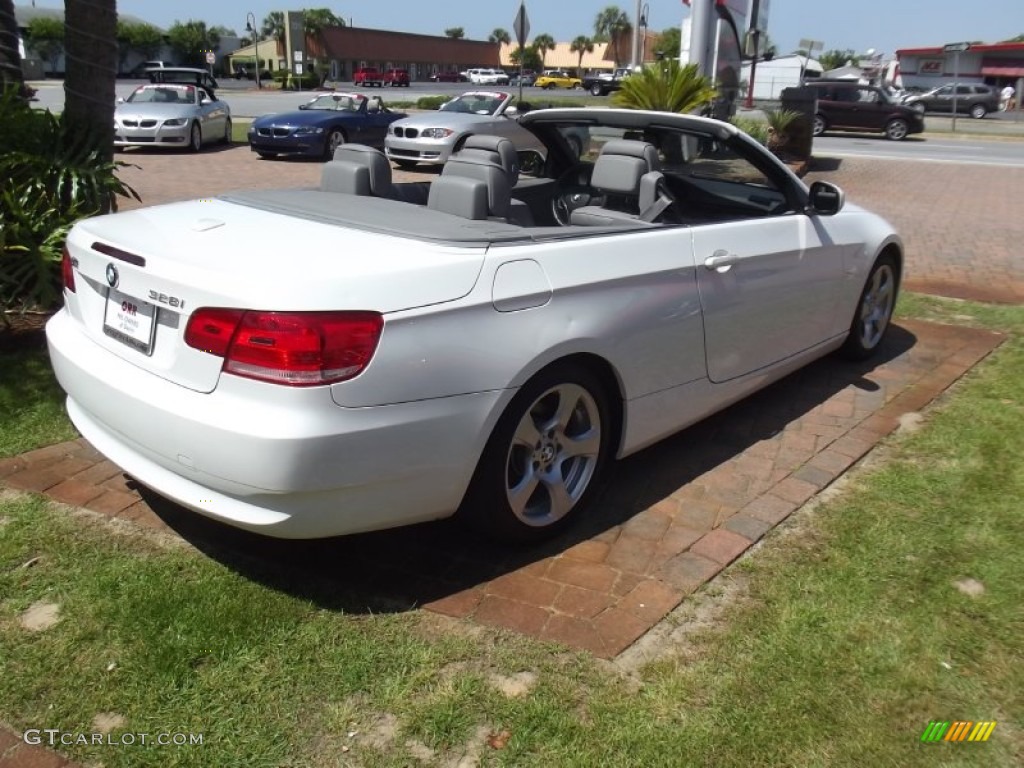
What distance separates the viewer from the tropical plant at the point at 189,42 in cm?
8306

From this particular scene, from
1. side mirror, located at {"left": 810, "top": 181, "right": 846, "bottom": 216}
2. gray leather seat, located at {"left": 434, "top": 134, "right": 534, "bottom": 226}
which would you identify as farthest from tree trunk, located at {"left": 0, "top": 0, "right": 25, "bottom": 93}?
side mirror, located at {"left": 810, "top": 181, "right": 846, "bottom": 216}

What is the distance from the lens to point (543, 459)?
315cm

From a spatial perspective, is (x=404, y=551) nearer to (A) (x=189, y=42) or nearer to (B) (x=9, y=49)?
(B) (x=9, y=49)

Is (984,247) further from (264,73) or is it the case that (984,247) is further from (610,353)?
(264,73)

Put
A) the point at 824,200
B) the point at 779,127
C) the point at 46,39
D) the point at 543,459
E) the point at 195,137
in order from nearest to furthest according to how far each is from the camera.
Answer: the point at 543,459 → the point at 824,200 → the point at 779,127 → the point at 195,137 → the point at 46,39

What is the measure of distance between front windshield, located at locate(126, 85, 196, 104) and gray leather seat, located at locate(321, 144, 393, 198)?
16.2 m

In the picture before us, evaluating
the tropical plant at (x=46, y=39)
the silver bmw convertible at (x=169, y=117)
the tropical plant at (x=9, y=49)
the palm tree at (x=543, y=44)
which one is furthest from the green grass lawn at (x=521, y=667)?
the palm tree at (x=543, y=44)

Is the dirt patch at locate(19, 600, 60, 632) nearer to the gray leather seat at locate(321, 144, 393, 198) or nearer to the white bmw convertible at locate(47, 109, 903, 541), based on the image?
the white bmw convertible at locate(47, 109, 903, 541)

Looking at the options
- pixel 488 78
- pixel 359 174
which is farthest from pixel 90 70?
pixel 488 78

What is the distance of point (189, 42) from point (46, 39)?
1820 cm

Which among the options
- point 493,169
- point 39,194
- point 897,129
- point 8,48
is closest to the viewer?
point 493,169

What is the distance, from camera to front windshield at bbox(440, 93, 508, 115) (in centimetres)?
1745

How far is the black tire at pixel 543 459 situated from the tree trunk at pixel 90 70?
4.41m

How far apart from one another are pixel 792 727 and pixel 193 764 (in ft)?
5.16
